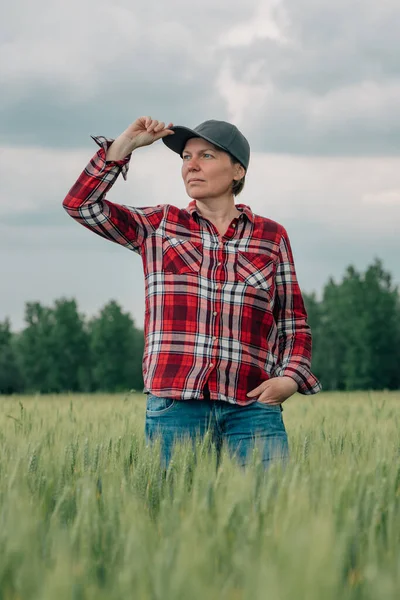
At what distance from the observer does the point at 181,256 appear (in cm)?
364

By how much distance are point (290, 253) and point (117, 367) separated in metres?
41.7

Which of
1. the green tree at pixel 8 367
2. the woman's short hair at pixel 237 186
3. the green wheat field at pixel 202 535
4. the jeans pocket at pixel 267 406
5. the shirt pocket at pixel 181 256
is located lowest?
the green wheat field at pixel 202 535

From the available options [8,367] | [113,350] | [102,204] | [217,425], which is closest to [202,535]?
[217,425]

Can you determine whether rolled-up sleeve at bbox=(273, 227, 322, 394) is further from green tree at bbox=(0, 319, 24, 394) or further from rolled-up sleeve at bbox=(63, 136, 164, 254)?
green tree at bbox=(0, 319, 24, 394)

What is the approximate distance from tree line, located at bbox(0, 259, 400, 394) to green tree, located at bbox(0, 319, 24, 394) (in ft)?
0.17

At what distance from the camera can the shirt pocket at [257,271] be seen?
368cm

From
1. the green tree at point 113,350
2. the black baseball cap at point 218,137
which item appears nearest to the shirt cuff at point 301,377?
the black baseball cap at point 218,137

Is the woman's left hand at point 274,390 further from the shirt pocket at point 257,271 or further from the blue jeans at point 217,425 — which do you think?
the shirt pocket at point 257,271

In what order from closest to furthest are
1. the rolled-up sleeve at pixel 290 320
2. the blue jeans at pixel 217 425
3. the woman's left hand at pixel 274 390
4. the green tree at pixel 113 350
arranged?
the blue jeans at pixel 217 425 → the woman's left hand at pixel 274 390 → the rolled-up sleeve at pixel 290 320 → the green tree at pixel 113 350

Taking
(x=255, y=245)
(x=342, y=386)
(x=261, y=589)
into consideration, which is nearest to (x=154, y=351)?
(x=255, y=245)

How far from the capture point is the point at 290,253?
13.0ft

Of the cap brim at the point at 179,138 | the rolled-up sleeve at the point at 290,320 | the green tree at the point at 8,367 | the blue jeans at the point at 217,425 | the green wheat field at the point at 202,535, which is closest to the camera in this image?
the green wheat field at the point at 202,535

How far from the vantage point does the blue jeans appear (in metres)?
3.46

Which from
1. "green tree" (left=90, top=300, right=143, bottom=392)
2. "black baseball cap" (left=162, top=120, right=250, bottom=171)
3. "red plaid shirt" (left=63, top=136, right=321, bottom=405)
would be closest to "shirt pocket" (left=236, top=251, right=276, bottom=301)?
"red plaid shirt" (left=63, top=136, right=321, bottom=405)
